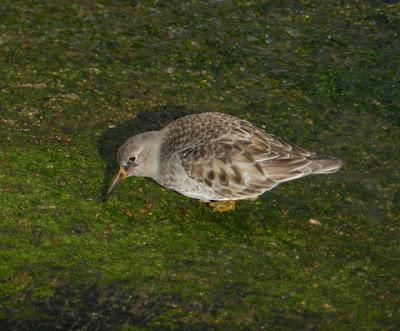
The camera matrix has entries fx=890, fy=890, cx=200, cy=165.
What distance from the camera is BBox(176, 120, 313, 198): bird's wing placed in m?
8.72

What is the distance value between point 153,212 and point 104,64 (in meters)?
2.71

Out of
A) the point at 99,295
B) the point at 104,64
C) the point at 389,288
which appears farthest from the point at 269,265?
the point at 104,64

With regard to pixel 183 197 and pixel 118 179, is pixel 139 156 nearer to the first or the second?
pixel 118 179

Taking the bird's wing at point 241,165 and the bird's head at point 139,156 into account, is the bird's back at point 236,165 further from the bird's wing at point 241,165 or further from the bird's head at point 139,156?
the bird's head at point 139,156

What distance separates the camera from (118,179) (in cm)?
873

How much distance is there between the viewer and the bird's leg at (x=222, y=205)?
882cm

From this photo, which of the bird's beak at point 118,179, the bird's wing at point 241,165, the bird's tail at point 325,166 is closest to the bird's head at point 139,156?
the bird's beak at point 118,179

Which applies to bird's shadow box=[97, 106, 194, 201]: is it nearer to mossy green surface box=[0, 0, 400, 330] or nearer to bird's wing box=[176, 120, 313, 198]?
mossy green surface box=[0, 0, 400, 330]

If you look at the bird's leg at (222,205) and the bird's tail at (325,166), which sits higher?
the bird's tail at (325,166)

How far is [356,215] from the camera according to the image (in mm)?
8766

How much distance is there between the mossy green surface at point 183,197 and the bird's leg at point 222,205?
87mm

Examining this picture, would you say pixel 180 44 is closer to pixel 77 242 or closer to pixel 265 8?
pixel 265 8

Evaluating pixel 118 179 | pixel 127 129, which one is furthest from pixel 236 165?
pixel 127 129

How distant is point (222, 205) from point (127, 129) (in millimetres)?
1545
